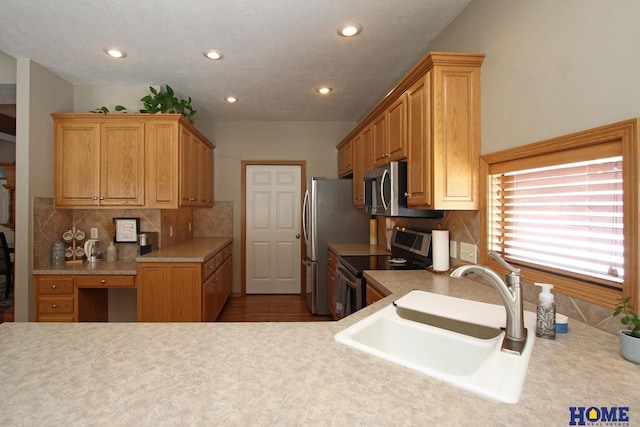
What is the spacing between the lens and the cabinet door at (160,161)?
10.3 ft

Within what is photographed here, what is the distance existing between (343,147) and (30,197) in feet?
10.9

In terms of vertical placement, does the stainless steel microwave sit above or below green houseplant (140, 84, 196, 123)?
below

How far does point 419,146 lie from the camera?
2.07 metres

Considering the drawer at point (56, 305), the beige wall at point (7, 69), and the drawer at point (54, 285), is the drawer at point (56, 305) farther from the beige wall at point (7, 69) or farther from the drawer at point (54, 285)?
the beige wall at point (7, 69)

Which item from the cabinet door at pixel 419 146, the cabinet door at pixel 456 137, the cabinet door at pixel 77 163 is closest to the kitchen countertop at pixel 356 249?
the cabinet door at pixel 419 146

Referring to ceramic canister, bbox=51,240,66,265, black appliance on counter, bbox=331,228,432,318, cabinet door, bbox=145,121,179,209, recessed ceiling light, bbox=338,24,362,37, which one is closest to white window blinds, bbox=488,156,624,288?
black appliance on counter, bbox=331,228,432,318

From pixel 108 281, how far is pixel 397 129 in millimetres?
2813

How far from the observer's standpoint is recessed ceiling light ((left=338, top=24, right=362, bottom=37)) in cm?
228

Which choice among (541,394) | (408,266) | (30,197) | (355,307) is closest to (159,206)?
(30,197)

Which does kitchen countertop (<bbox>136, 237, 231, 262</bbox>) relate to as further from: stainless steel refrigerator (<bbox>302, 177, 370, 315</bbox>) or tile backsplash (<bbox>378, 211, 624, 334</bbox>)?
tile backsplash (<bbox>378, 211, 624, 334</bbox>)

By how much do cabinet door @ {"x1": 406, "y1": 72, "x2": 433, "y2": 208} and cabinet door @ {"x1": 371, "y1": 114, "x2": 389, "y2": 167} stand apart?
450 millimetres

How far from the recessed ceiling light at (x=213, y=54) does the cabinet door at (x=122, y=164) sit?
100cm

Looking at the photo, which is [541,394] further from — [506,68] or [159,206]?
[159,206]

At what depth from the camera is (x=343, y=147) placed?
427 cm
